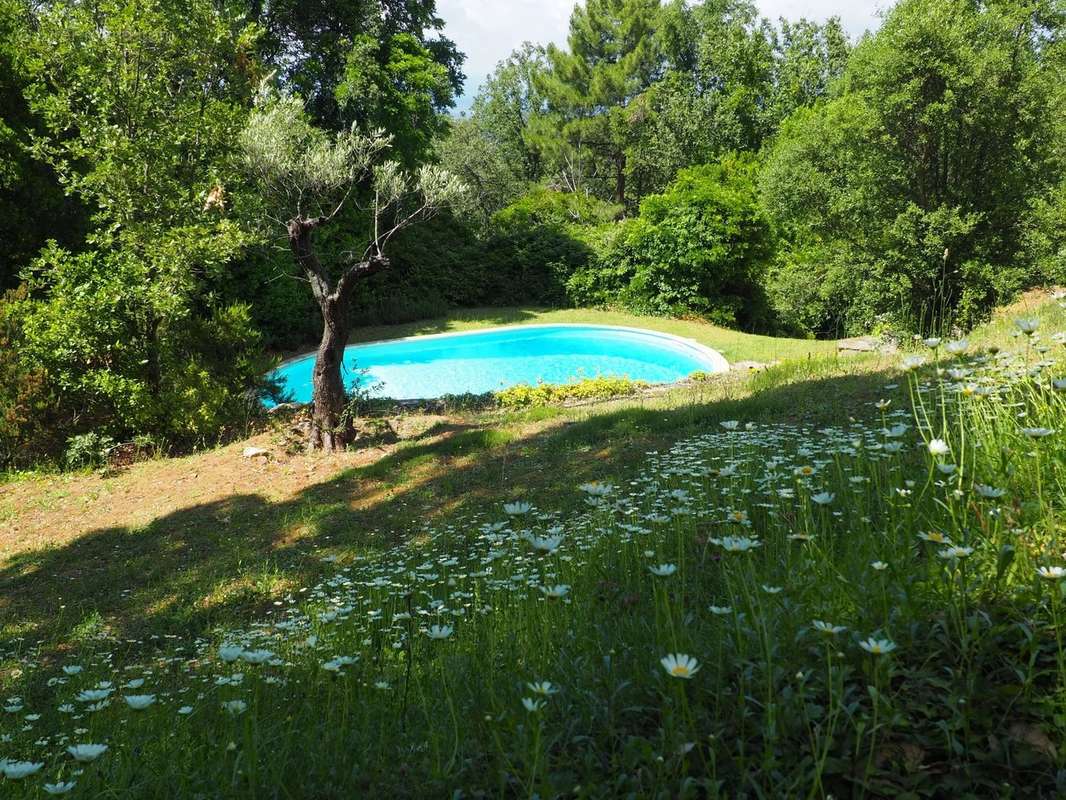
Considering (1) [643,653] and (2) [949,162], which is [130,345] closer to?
(1) [643,653]

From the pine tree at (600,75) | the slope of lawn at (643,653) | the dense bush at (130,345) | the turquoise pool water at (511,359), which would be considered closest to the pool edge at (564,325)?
the turquoise pool water at (511,359)

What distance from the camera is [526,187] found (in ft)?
111

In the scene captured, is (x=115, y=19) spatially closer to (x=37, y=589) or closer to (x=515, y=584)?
(x=37, y=589)

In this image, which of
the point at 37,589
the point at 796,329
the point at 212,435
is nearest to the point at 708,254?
the point at 796,329

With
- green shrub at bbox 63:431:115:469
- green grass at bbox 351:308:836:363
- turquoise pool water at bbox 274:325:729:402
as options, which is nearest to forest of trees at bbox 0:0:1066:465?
green shrub at bbox 63:431:115:469

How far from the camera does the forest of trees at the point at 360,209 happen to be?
8.19 m

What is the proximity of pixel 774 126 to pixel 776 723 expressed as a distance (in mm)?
32730

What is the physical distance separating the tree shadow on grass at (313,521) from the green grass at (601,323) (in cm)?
766

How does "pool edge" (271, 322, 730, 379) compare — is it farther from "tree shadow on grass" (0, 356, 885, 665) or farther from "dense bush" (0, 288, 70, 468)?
"tree shadow on grass" (0, 356, 885, 665)

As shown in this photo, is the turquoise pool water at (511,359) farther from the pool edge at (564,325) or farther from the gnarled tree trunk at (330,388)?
the gnarled tree trunk at (330,388)

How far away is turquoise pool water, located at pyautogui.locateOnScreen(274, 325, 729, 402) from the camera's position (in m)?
14.5

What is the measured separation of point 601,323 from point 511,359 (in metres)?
2.87

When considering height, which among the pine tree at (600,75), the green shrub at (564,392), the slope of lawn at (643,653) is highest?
the pine tree at (600,75)

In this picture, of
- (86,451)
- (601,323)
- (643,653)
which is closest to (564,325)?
(601,323)
